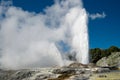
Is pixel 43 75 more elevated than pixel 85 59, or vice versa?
pixel 85 59

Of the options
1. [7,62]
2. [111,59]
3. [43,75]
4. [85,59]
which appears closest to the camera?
[43,75]

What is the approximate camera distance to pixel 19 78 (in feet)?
209

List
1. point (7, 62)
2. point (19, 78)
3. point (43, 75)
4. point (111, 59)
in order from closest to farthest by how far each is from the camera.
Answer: point (43, 75) < point (19, 78) < point (111, 59) < point (7, 62)

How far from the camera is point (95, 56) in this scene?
14175 cm

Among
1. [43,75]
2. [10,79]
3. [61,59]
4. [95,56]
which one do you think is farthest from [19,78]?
[95,56]

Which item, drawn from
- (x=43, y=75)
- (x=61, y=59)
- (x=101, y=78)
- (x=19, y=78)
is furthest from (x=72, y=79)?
(x=61, y=59)

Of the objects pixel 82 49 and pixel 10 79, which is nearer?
pixel 10 79

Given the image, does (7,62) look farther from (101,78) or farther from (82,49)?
(101,78)

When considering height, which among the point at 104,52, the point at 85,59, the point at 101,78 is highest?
the point at 104,52

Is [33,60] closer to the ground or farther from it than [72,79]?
farther from it

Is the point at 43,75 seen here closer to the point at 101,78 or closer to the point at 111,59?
the point at 101,78

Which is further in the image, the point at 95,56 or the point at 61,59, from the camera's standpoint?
the point at 95,56

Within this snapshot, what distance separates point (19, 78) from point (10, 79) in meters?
2.64

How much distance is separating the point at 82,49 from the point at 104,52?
55.0 m
